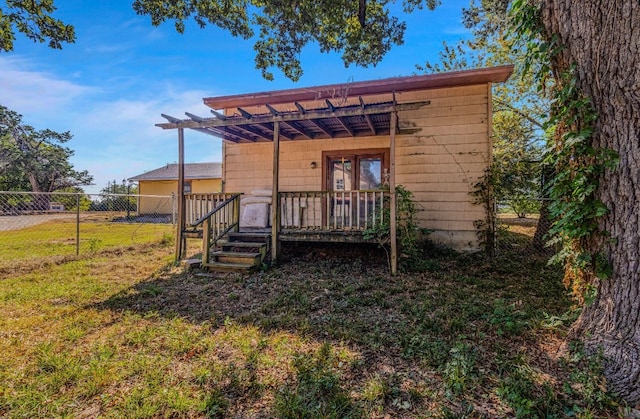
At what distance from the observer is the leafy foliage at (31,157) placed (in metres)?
21.1

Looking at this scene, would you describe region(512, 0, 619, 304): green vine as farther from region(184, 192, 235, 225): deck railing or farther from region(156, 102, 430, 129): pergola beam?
region(184, 192, 235, 225): deck railing

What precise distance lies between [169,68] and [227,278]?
6836mm

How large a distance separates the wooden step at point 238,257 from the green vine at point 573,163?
460 centimetres

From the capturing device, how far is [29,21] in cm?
576

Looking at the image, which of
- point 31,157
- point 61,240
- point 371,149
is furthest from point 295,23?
point 31,157

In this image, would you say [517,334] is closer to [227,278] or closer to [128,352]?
[128,352]

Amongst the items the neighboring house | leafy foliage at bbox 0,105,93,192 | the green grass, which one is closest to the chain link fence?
the green grass

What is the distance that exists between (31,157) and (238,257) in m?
25.7

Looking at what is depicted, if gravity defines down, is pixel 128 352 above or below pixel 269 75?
below

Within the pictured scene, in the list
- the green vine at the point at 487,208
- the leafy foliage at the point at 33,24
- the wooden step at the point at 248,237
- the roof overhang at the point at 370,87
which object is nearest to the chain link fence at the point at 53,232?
the leafy foliage at the point at 33,24

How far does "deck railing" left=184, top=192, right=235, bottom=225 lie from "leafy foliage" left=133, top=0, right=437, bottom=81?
3.40 meters

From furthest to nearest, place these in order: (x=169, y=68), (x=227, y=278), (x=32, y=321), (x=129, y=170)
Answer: (x=129, y=170) < (x=169, y=68) < (x=227, y=278) < (x=32, y=321)

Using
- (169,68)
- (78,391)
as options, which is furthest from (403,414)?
(169,68)

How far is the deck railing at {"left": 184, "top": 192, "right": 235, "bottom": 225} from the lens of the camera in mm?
6605
